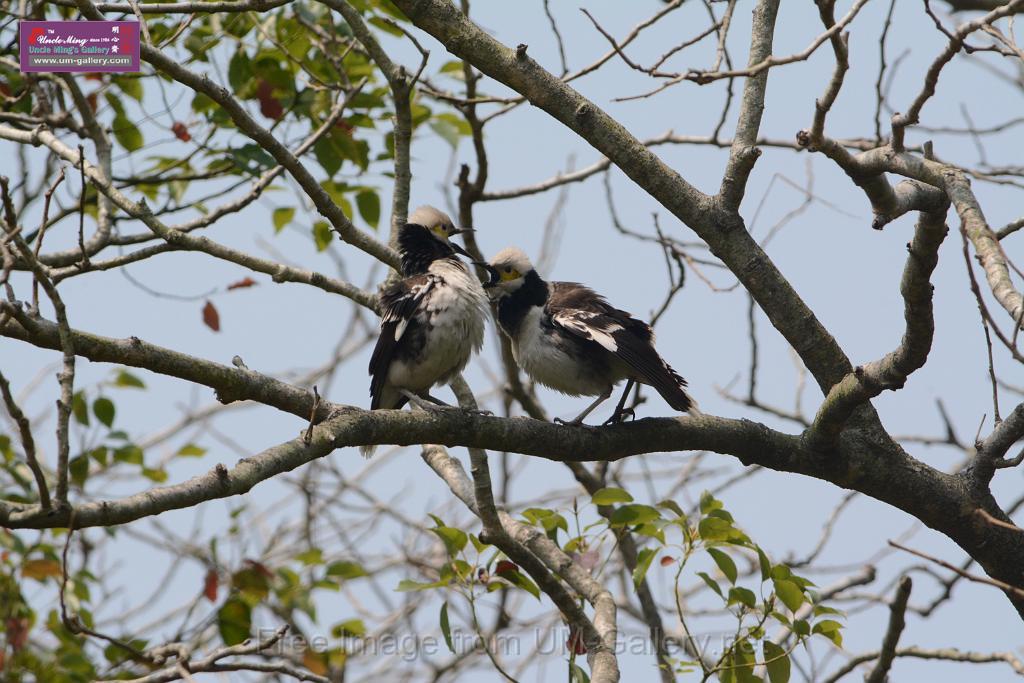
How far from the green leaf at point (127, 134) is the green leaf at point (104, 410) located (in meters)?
1.67

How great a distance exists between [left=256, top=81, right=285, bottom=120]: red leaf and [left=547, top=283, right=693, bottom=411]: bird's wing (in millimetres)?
2113

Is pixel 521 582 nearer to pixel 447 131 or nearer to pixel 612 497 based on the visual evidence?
pixel 612 497

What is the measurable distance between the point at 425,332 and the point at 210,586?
9.94 feet

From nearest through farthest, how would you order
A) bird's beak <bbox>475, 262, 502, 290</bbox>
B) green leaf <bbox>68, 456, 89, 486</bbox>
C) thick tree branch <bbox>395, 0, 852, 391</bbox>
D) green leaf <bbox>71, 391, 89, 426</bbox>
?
1. thick tree branch <bbox>395, 0, 852, 391</bbox>
2. bird's beak <bbox>475, 262, 502, 290</bbox>
3. green leaf <bbox>68, 456, 89, 486</bbox>
4. green leaf <bbox>71, 391, 89, 426</bbox>

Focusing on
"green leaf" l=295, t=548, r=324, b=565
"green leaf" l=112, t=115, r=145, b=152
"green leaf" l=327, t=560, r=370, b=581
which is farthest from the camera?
"green leaf" l=295, t=548, r=324, b=565

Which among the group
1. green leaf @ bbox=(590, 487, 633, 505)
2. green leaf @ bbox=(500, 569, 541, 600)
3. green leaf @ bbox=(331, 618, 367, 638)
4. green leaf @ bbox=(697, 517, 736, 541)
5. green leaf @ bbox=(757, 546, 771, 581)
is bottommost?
green leaf @ bbox=(757, 546, 771, 581)

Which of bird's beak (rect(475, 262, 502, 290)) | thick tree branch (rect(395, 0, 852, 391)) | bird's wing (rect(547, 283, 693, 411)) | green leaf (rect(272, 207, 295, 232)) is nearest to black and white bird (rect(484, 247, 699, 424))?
bird's wing (rect(547, 283, 693, 411))

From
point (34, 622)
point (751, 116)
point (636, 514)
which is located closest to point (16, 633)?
point (34, 622)

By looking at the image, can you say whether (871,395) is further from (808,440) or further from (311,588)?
(311,588)

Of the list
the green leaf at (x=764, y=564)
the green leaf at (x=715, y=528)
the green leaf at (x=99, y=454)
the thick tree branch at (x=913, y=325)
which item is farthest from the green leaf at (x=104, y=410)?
the thick tree branch at (x=913, y=325)

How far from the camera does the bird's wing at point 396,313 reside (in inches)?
240

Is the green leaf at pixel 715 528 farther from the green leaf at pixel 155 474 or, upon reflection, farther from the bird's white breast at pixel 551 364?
the green leaf at pixel 155 474

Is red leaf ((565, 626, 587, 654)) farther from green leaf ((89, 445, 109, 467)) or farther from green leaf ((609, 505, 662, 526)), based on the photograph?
green leaf ((89, 445, 109, 467))

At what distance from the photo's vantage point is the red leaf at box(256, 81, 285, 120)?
6781mm
